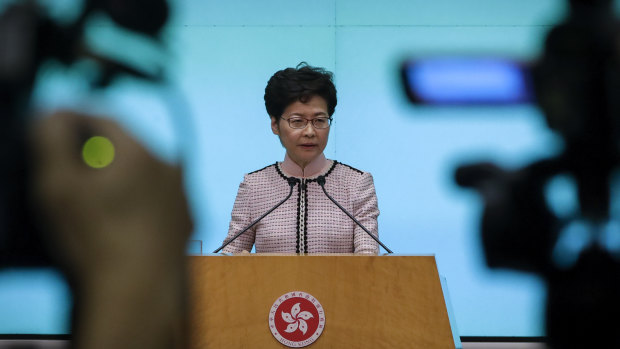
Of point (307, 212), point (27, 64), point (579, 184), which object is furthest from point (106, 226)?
point (307, 212)

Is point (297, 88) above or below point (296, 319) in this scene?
above

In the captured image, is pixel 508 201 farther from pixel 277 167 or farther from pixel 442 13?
pixel 442 13

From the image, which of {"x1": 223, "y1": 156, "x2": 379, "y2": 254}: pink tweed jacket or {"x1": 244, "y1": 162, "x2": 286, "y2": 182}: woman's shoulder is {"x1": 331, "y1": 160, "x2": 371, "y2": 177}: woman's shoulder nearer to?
{"x1": 223, "y1": 156, "x2": 379, "y2": 254}: pink tweed jacket

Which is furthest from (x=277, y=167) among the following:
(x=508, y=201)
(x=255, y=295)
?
(x=255, y=295)

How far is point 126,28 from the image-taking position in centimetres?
34

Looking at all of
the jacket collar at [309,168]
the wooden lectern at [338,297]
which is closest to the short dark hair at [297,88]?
the jacket collar at [309,168]

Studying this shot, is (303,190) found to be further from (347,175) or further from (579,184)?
(579,184)

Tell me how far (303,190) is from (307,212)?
2.8 inches

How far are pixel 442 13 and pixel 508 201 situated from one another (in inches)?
54.0

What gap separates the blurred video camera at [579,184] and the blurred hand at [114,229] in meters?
0.55

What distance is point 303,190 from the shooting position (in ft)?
5.62

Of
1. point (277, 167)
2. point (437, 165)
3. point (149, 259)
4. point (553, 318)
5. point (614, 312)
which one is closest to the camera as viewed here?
point (149, 259)

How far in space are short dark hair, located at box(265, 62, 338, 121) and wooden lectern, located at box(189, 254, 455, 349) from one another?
75cm

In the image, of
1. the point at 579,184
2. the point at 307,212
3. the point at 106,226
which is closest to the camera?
the point at 106,226
